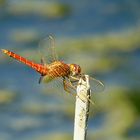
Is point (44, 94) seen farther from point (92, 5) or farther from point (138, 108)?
point (92, 5)

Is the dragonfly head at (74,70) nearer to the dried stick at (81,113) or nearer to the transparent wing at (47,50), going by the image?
the transparent wing at (47,50)

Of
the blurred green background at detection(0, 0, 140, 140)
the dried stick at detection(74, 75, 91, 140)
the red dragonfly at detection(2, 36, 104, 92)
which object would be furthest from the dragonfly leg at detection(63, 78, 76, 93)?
the blurred green background at detection(0, 0, 140, 140)

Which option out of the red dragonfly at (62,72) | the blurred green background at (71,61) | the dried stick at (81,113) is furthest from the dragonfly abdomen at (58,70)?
the blurred green background at (71,61)

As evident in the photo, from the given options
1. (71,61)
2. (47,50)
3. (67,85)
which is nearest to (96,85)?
(67,85)

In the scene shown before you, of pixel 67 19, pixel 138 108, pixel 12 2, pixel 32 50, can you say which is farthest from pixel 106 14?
pixel 138 108

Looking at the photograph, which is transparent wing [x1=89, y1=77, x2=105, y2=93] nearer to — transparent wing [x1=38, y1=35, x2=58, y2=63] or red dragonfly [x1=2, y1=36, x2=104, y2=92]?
red dragonfly [x1=2, y1=36, x2=104, y2=92]

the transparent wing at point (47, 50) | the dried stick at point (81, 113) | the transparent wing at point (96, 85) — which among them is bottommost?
the dried stick at point (81, 113)

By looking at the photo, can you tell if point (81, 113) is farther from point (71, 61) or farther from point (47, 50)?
point (71, 61)
